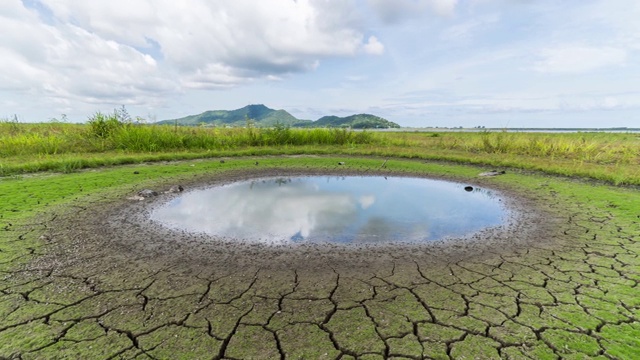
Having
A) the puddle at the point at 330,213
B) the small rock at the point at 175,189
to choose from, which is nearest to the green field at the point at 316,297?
the puddle at the point at 330,213

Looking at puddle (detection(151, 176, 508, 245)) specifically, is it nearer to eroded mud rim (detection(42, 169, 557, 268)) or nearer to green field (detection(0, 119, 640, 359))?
eroded mud rim (detection(42, 169, 557, 268))

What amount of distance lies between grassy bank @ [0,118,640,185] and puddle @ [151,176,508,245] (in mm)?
5790

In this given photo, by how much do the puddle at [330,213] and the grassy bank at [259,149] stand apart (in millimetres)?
5790

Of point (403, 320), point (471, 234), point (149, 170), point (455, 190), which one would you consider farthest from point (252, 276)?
point (149, 170)

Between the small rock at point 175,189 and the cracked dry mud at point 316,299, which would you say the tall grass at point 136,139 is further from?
the cracked dry mud at point 316,299

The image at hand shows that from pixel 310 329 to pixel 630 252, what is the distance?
5006 mm

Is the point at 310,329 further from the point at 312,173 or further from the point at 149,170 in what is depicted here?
the point at 149,170

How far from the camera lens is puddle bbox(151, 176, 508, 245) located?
5.47 meters

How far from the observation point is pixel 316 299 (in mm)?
3391

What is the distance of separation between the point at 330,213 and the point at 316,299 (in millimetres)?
3372

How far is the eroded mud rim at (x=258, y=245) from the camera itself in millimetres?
4402

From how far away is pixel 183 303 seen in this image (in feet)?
10.7

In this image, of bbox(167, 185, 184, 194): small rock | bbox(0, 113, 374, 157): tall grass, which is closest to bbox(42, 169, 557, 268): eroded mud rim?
bbox(167, 185, 184, 194): small rock

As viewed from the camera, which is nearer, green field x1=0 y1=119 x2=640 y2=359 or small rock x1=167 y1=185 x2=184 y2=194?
green field x1=0 y1=119 x2=640 y2=359
